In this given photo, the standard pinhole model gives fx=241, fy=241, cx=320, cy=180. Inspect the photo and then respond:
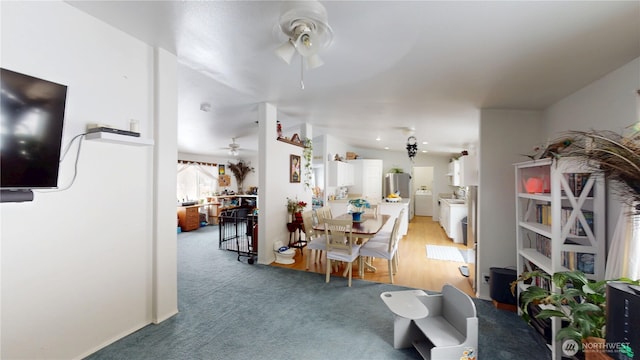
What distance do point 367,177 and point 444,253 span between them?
3233 millimetres

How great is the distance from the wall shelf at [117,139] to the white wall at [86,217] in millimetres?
100

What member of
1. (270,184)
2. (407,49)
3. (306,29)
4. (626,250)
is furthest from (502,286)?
(270,184)

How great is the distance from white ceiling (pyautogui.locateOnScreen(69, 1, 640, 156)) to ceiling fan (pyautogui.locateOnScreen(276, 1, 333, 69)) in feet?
0.34

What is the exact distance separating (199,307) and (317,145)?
4.74m

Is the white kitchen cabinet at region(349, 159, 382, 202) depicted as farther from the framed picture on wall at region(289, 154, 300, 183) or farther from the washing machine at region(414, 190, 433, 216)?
the framed picture on wall at region(289, 154, 300, 183)

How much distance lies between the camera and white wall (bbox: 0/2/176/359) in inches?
58.2

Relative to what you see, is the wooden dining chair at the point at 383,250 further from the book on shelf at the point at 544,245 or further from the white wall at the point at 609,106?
the white wall at the point at 609,106

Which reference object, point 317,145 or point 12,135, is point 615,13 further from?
point 317,145

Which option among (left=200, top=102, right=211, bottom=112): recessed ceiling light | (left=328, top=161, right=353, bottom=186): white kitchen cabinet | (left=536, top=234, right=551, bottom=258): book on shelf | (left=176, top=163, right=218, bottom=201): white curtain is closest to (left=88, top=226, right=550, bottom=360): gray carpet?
(left=536, top=234, right=551, bottom=258): book on shelf

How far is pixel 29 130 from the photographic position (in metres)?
1.39

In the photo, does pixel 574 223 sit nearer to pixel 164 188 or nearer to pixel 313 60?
pixel 313 60

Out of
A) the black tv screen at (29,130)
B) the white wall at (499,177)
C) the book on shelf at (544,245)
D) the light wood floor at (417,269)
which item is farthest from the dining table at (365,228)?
the black tv screen at (29,130)

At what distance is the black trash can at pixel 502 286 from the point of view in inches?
103

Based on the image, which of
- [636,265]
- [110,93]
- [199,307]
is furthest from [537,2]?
[199,307]
